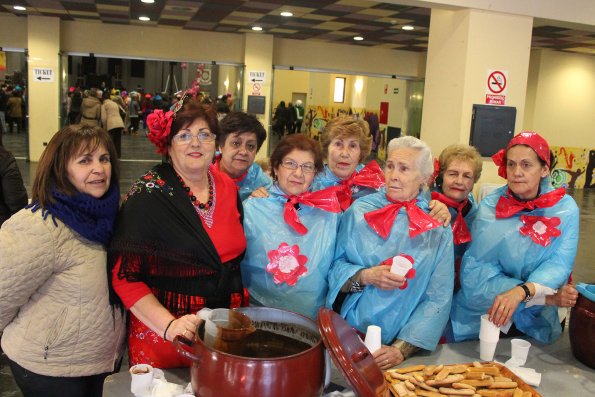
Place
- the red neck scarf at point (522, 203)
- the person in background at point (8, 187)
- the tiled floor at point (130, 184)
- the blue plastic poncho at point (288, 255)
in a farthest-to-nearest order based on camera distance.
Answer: the tiled floor at point (130, 184) < the person in background at point (8, 187) < the red neck scarf at point (522, 203) < the blue plastic poncho at point (288, 255)

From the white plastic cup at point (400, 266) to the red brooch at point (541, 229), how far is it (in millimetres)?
617

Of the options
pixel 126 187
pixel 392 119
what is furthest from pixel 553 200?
pixel 392 119

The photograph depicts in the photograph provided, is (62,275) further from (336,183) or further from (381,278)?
(336,183)

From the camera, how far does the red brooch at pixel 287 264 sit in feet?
6.30

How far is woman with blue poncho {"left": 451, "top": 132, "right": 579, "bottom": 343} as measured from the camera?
2033 millimetres

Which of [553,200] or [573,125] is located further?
[573,125]

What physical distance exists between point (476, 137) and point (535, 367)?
9.47 ft

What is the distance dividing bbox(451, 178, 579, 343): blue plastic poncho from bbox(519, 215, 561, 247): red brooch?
2 centimetres

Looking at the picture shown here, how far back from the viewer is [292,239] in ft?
6.47

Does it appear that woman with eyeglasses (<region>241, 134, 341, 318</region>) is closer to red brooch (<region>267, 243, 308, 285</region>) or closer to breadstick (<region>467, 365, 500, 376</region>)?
red brooch (<region>267, 243, 308, 285</region>)

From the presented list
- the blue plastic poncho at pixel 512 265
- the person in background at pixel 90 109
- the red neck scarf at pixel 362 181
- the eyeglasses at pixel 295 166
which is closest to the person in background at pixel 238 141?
the red neck scarf at pixel 362 181

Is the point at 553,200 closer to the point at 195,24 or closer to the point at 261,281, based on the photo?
the point at 261,281

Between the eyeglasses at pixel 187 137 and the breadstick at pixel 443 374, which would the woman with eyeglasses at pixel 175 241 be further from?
the breadstick at pixel 443 374

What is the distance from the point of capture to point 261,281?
1.97m
